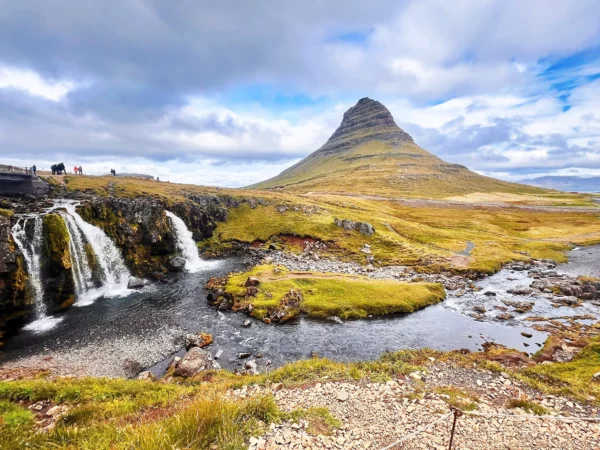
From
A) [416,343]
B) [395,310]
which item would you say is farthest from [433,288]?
[416,343]

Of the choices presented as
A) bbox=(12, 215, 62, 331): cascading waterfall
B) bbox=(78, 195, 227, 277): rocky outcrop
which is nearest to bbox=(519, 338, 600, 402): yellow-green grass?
bbox=(12, 215, 62, 331): cascading waterfall

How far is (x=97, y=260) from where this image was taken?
46.3 m

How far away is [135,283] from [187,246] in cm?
1939

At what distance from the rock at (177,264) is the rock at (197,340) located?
27450 millimetres

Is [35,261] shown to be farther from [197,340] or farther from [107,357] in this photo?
[197,340]

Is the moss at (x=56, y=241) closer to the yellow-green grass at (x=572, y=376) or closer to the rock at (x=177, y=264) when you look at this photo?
the rock at (x=177, y=264)

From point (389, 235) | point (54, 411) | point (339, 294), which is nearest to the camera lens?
point (54, 411)

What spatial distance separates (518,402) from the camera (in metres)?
15.0

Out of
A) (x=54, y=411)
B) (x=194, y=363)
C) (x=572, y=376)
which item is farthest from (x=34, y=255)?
(x=572, y=376)

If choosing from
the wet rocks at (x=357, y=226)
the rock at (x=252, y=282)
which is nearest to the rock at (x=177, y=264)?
the rock at (x=252, y=282)

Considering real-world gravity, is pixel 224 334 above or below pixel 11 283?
below

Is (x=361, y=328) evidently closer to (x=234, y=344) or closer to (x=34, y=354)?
(x=234, y=344)

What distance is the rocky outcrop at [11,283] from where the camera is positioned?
33.2m

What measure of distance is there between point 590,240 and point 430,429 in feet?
348
